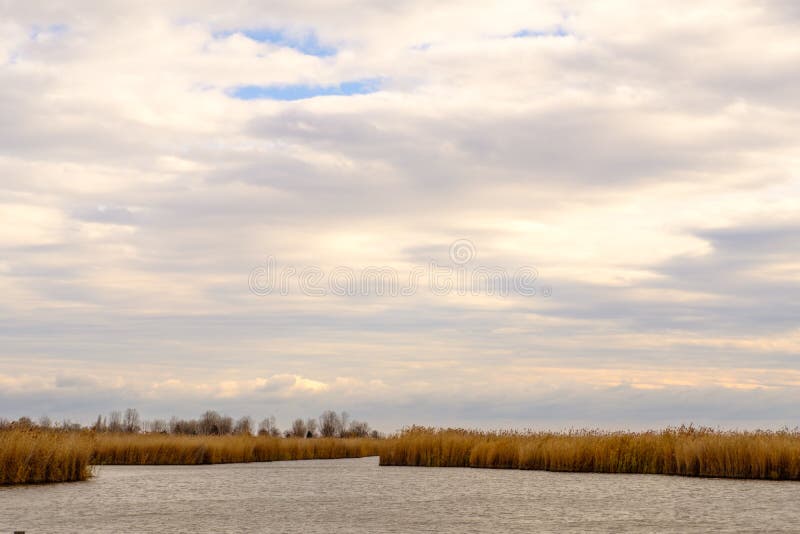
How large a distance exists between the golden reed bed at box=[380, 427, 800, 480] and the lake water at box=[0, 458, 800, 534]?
1.16 metres

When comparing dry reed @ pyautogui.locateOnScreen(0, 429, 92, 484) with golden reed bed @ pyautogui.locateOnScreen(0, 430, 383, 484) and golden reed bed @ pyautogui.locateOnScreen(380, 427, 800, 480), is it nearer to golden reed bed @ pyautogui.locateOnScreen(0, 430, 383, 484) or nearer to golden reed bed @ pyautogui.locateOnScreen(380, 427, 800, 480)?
golden reed bed @ pyautogui.locateOnScreen(0, 430, 383, 484)

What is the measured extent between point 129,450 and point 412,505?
30.7 meters

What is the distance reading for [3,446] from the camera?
30141 millimetres

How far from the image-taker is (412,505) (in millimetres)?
27438

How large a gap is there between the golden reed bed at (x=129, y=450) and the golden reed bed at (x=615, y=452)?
1218cm

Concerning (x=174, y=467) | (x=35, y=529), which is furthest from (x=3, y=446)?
(x=174, y=467)

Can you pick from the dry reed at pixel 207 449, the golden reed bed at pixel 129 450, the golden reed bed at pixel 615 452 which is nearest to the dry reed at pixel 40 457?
the golden reed bed at pixel 129 450

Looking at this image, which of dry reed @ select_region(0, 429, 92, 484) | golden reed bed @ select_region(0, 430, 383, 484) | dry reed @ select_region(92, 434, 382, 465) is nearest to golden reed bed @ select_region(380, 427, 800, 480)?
golden reed bed @ select_region(0, 430, 383, 484)

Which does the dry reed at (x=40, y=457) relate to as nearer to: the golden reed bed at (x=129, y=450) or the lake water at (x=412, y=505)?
the golden reed bed at (x=129, y=450)

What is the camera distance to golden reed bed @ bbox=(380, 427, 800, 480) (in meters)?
33.2

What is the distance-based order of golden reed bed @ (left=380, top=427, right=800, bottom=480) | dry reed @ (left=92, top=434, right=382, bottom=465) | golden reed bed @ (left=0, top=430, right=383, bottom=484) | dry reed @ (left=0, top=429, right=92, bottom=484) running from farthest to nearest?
dry reed @ (left=92, top=434, right=382, bottom=465), golden reed bed @ (left=380, top=427, right=800, bottom=480), golden reed bed @ (left=0, top=430, right=383, bottom=484), dry reed @ (left=0, top=429, right=92, bottom=484)

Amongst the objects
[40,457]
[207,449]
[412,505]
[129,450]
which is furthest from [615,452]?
[129,450]

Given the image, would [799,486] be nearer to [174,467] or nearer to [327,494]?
[327,494]

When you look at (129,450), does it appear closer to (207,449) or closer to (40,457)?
(207,449)
